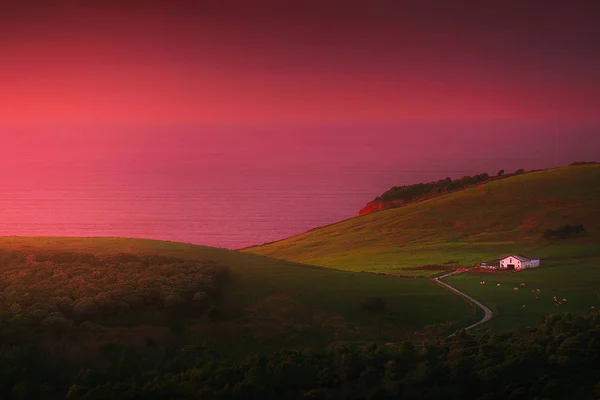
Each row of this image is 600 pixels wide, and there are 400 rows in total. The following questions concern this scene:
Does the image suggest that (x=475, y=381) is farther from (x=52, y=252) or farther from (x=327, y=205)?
(x=327, y=205)

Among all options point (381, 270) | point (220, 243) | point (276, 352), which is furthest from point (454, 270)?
point (220, 243)

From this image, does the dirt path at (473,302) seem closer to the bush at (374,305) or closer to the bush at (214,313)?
the bush at (374,305)

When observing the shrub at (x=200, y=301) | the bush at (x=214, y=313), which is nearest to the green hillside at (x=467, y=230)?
the shrub at (x=200, y=301)

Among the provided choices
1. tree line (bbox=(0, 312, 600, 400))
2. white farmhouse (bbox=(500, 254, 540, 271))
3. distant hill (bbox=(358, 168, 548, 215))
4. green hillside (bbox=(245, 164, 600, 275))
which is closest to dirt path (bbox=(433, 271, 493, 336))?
tree line (bbox=(0, 312, 600, 400))

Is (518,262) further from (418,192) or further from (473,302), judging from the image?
(418,192)

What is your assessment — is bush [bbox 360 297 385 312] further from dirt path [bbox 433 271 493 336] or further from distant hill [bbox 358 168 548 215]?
distant hill [bbox 358 168 548 215]

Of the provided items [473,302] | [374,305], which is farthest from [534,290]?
[374,305]
